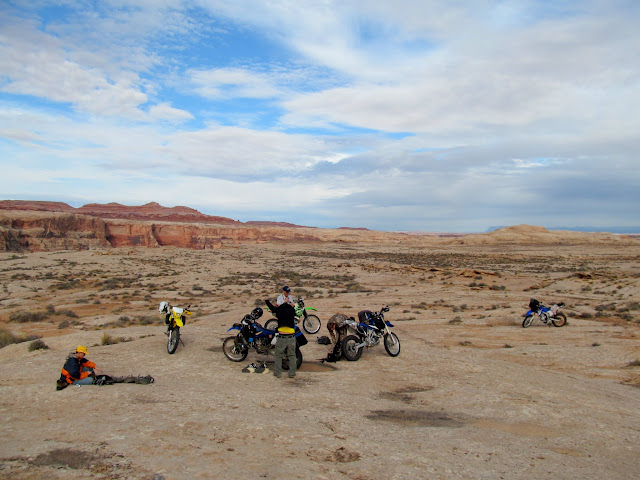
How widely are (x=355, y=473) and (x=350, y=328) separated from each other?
18.6ft

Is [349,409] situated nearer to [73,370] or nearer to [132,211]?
[73,370]

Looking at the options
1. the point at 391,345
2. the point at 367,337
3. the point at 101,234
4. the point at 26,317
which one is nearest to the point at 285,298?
the point at 367,337

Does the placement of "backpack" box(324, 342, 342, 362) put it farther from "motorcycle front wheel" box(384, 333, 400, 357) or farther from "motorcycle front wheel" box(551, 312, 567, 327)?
"motorcycle front wheel" box(551, 312, 567, 327)

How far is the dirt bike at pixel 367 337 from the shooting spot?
32.3 feet

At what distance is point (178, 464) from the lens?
4418mm

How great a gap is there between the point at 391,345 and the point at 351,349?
115 cm

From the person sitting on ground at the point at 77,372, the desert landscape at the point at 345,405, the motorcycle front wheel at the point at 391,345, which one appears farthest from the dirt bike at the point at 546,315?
the person sitting on ground at the point at 77,372

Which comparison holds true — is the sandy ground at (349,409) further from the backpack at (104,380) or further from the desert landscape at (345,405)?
the backpack at (104,380)

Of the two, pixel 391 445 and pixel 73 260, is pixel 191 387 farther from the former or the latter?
pixel 73 260

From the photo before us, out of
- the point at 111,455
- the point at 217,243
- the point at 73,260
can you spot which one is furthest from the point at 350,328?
the point at 217,243

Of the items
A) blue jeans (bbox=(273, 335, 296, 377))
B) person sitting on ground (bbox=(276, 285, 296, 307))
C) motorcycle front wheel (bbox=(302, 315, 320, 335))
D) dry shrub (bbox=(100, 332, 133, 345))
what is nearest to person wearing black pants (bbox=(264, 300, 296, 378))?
blue jeans (bbox=(273, 335, 296, 377))

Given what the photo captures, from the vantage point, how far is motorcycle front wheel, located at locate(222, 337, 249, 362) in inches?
372

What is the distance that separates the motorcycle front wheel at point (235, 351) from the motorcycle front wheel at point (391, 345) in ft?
11.5

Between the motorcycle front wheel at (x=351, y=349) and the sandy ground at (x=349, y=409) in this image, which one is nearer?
the sandy ground at (x=349, y=409)
